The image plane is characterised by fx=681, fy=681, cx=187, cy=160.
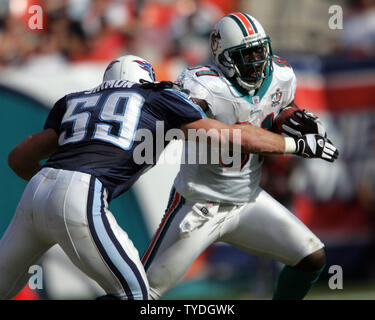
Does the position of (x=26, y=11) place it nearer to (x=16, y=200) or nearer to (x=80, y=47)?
(x=80, y=47)

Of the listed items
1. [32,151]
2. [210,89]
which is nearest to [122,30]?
[210,89]

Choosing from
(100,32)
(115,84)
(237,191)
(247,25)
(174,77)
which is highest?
(247,25)

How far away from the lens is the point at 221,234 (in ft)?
11.5

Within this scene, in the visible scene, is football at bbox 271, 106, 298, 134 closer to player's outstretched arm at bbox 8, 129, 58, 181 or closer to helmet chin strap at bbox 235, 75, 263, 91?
helmet chin strap at bbox 235, 75, 263, 91

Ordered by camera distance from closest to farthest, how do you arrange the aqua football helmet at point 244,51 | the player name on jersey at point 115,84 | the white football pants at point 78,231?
the white football pants at point 78,231, the player name on jersey at point 115,84, the aqua football helmet at point 244,51

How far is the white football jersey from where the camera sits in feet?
11.3

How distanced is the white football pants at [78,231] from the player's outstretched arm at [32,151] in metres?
0.29

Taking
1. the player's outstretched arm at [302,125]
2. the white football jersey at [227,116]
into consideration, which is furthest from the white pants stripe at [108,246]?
the player's outstretched arm at [302,125]

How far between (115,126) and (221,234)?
36.4 inches

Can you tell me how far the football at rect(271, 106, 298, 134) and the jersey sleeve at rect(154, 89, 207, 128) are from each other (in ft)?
2.44

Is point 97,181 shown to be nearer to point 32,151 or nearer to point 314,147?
point 32,151

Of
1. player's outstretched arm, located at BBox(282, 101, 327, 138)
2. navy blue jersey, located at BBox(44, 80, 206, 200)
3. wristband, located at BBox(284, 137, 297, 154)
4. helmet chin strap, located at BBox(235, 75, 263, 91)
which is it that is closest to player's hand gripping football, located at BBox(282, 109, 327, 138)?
player's outstretched arm, located at BBox(282, 101, 327, 138)

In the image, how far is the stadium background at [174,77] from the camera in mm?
5148

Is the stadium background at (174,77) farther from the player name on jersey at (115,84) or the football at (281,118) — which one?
the player name on jersey at (115,84)
